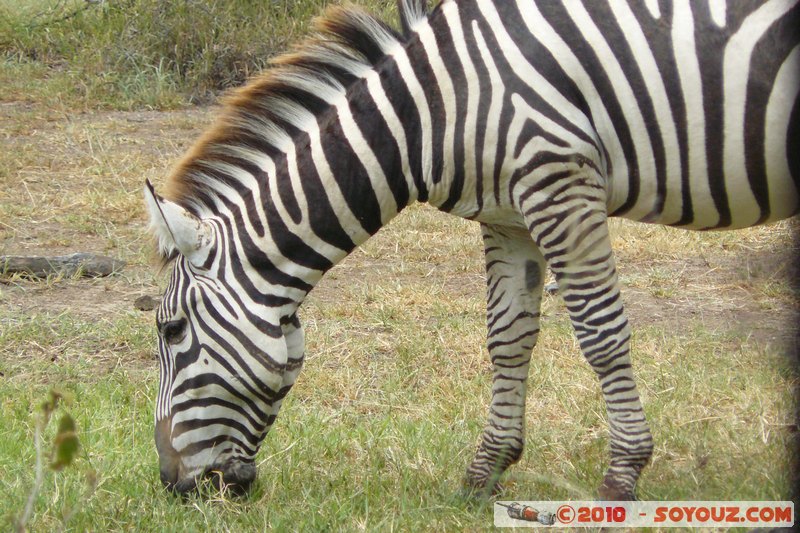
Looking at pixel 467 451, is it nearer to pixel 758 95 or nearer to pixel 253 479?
pixel 253 479

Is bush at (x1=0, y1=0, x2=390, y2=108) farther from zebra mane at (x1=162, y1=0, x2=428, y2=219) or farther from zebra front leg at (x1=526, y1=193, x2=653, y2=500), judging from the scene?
zebra front leg at (x1=526, y1=193, x2=653, y2=500)

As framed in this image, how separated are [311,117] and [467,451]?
5.36 ft

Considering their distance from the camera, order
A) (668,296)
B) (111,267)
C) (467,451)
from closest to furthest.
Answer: (467,451) < (668,296) < (111,267)

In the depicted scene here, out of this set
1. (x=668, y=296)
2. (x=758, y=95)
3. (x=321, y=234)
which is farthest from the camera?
(x=668, y=296)

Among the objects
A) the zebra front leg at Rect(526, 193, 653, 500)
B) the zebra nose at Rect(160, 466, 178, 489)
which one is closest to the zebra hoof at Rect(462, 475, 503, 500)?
the zebra front leg at Rect(526, 193, 653, 500)

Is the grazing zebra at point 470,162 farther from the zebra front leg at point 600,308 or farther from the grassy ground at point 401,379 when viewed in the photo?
the grassy ground at point 401,379

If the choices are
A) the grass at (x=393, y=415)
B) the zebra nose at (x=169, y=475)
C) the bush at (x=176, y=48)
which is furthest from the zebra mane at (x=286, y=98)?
the bush at (x=176, y=48)

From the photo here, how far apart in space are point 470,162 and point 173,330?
126 cm

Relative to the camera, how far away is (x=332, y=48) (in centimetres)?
378

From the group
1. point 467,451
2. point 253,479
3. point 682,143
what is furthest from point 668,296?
point 253,479

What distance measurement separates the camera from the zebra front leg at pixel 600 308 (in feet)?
11.3

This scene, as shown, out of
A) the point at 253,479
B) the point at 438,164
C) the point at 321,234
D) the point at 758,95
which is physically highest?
the point at 758,95

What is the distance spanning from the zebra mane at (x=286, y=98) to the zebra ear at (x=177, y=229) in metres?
0.18

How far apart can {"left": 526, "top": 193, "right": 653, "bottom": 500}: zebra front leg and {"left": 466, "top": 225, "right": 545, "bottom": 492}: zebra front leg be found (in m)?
0.44
